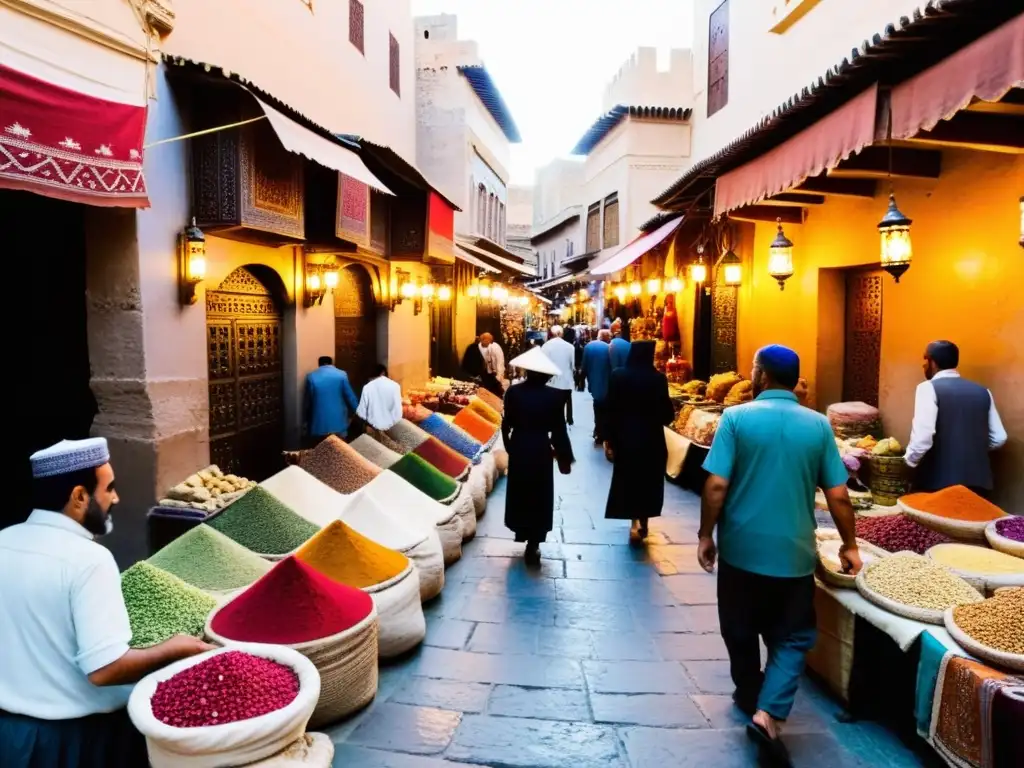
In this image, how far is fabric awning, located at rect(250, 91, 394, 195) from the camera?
19.5 feet

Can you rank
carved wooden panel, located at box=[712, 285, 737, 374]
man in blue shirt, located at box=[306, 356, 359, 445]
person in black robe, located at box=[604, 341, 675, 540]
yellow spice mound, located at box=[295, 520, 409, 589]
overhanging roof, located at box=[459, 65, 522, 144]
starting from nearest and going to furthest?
yellow spice mound, located at box=[295, 520, 409, 589]
person in black robe, located at box=[604, 341, 675, 540]
man in blue shirt, located at box=[306, 356, 359, 445]
carved wooden panel, located at box=[712, 285, 737, 374]
overhanging roof, located at box=[459, 65, 522, 144]

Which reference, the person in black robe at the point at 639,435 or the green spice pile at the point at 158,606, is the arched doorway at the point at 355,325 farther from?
the green spice pile at the point at 158,606

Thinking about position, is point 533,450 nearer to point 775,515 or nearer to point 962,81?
point 775,515

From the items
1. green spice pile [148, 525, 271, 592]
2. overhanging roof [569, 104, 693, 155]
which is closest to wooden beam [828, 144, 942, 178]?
green spice pile [148, 525, 271, 592]

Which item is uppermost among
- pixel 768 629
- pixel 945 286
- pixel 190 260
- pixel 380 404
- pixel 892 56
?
pixel 892 56

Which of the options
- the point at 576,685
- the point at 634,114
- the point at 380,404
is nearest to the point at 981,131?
the point at 576,685

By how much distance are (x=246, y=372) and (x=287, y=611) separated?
5237mm

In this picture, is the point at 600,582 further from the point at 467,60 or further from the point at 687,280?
the point at 467,60

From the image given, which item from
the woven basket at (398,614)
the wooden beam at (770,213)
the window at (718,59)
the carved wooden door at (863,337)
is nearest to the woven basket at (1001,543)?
the carved wooden door at (863,337)

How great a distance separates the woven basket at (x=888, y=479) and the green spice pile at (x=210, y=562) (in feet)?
17.2

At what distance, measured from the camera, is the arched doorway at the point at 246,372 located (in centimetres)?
756

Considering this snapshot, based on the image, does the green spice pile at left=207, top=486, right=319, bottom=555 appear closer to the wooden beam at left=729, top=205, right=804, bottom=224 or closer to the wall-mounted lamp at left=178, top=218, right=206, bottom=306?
the wall-mounted lamp at left=178, top=218, right=206, bottom=306

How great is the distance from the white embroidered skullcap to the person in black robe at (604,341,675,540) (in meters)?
4.96

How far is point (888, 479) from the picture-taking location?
6.32 metres
